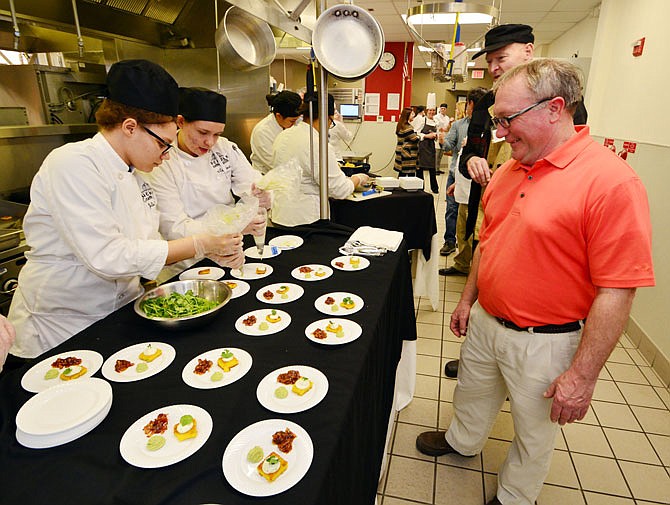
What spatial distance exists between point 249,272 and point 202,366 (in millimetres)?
721

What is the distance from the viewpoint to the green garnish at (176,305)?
4.52 feet

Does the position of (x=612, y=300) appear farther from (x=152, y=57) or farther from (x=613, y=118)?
(x=152, y=57)

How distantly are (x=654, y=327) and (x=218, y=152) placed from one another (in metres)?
3.14

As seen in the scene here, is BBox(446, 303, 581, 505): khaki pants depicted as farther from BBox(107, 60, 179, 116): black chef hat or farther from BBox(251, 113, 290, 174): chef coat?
BBox(251, 113, 290, 174): chef coat

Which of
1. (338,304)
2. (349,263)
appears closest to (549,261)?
(338,304)

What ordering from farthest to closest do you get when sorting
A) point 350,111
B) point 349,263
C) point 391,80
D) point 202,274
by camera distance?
point 391,80
point 350,111
point 349,263
point 202,274

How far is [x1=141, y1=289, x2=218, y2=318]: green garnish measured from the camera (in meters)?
1.38

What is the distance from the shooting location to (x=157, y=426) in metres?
0.93

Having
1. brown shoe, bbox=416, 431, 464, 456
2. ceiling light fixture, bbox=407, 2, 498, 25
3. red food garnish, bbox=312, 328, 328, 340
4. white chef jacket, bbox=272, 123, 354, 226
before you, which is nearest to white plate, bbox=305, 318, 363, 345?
red food garnish, bbox=312, 328, 328, 340

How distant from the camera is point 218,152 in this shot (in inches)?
89.8

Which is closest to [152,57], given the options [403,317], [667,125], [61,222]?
[61,222]

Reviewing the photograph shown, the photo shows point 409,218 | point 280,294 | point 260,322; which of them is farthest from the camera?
point 409,218

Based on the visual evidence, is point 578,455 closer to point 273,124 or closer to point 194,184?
point 194,184

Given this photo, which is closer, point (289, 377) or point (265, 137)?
point (289, 377)
